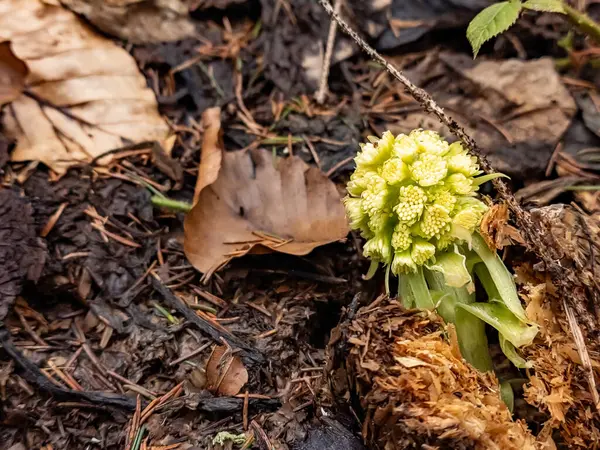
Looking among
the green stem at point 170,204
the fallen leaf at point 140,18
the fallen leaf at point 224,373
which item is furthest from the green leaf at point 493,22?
the fallen leaf at point 140,18

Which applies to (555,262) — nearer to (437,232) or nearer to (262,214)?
(437,232)

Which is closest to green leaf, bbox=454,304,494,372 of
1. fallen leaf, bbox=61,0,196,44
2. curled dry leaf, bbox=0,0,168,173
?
curled dry leaf, bbox=0,0,168,173

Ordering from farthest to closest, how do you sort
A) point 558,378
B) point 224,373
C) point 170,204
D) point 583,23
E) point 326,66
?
point 326,66 → point 170,204 → point 583,23 → point 224,373 → point 558,378

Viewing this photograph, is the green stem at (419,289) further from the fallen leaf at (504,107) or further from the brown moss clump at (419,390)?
the fallen leaf at (504,107)

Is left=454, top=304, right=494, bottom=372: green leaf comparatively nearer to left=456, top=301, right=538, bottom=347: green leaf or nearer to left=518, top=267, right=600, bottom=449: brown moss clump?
left=456, top=301, right=538, bottom=347: green leaf

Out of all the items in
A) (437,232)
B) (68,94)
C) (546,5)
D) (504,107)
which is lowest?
(68,94)

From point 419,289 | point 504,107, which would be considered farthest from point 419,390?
point 504,107

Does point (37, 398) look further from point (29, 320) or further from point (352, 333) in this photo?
point (352, 333)

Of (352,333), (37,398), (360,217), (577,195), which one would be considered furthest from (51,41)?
(577,195)
